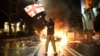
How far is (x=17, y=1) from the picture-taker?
48156mm

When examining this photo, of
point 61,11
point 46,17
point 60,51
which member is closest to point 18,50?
point 60,51

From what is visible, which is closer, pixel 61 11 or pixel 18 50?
pixel 18 50

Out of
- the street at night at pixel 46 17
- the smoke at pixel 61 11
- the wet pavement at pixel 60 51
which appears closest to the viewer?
the wet pavement at pixel 60 51

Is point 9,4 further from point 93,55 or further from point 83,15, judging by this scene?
point 93,55

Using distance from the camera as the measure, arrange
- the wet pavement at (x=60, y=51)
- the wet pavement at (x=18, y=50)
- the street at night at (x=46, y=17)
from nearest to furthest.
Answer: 1. the wet pavement at (x=60, y=51)
2. the wet pavement at (x=18, y=50)
3. the street at night at (x=46, y=17)

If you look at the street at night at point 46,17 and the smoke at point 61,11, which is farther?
the smoke at point 61,11

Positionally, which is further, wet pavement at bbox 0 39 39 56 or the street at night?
the street at night

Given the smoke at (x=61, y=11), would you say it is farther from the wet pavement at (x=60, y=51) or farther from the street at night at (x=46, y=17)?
the wet pavement at (x=60, y=51)

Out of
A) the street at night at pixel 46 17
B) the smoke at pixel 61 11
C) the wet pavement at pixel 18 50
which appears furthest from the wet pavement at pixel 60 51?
the smoke at pixel 61 11

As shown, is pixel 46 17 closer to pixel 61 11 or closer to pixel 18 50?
pixel 61 11

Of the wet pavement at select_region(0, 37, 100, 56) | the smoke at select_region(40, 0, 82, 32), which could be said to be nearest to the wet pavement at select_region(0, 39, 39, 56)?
the wet pavement at select_region(0, 37, 100, 56)

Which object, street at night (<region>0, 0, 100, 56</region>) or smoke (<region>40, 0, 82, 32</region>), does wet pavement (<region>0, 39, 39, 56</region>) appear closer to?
street at night (<region>0, 0, 100, 56</region>)

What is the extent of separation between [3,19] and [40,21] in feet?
67.0

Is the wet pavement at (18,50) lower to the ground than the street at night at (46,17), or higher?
lower
